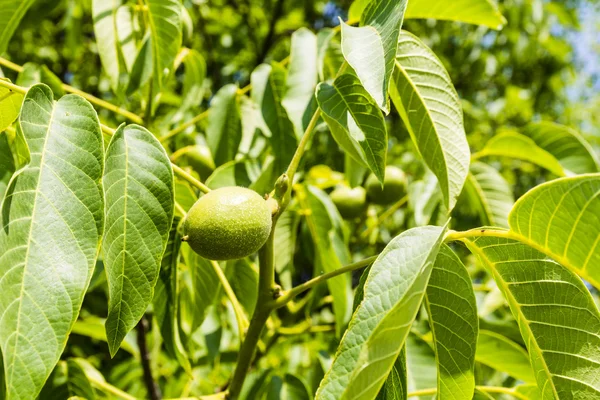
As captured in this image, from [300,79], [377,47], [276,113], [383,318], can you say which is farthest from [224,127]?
[383,318]

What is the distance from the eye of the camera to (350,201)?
7.47 feet

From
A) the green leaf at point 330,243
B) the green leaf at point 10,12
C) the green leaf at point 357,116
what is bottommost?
the green leaf at point 330,243

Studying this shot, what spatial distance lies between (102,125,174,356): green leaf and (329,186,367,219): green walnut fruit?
4.42ft

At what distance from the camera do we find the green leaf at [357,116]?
107cm

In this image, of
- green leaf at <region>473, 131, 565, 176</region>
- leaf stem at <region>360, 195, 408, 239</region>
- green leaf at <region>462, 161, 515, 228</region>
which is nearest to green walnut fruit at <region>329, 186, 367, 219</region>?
leaf stem at <region>360, 195, 408, 239</region>

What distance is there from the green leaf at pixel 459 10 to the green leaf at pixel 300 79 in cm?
29

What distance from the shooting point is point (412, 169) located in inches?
137

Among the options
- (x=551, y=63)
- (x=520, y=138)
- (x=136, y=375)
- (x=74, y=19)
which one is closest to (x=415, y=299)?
(x=520, y=138)

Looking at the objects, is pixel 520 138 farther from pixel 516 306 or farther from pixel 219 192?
pixel 219 192

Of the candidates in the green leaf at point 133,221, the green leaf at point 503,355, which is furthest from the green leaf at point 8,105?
the green leaf at point 503,355

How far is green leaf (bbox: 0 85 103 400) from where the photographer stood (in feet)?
2.51

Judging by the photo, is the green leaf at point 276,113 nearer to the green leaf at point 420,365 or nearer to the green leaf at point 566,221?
the green leaf at point 420,365

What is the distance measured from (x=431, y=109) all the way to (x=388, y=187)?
114 cm

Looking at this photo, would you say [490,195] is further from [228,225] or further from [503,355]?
[228,225]
